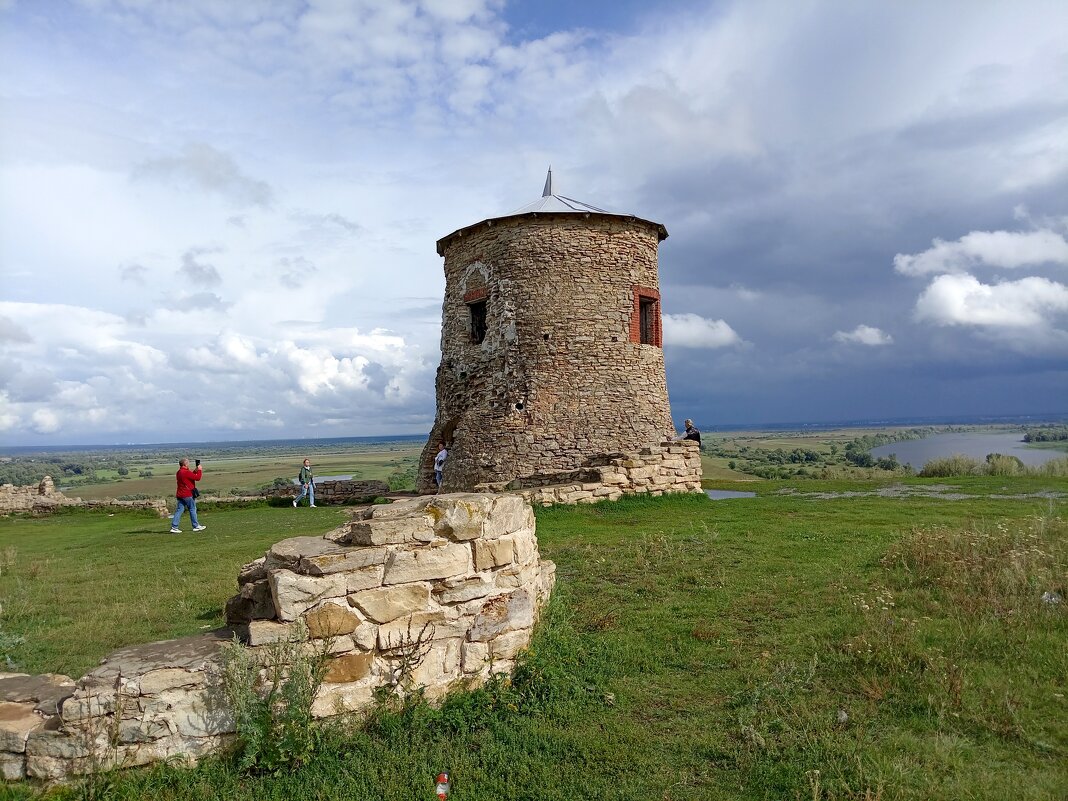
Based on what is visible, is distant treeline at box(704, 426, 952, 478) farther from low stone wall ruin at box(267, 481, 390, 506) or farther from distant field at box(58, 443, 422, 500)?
distant field at box(58, 443, 422, 500)

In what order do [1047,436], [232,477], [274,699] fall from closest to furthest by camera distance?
[274,699]
[232,477]
[1047,436]

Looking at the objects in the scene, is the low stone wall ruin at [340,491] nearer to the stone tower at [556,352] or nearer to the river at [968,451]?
the stone tower at [556,352]

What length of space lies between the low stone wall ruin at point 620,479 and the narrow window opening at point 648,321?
3438 millimetres

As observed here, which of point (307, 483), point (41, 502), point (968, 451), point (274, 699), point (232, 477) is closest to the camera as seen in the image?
point (274, 699)

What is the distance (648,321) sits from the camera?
18.8 m

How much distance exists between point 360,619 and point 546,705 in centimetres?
158

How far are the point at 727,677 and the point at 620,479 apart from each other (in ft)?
33.1

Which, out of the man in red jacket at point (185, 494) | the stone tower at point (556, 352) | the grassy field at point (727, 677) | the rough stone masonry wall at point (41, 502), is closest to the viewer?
the grassy field at point (727, 677)

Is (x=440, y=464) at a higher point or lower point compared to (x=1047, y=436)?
higher

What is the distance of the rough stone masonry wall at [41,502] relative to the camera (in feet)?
71.2

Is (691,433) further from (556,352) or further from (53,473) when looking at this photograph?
(53,473)

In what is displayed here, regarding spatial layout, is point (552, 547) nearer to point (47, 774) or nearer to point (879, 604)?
point (879, 604)

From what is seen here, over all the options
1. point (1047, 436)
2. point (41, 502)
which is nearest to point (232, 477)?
point (41, 502)

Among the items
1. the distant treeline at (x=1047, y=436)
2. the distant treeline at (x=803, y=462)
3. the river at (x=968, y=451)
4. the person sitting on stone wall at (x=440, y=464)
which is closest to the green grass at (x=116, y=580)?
the person sitting on stone wall at (x=440, y=464)
